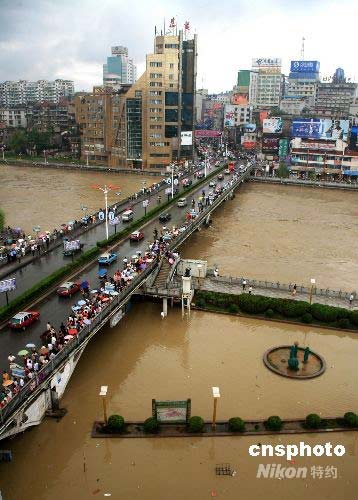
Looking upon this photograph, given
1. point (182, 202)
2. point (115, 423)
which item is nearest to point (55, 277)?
point (115, 423)

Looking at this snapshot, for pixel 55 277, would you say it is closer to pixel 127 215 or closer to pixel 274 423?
pixel 274 423

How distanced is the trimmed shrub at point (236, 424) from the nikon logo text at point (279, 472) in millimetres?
2029

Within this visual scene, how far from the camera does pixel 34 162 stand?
368 ft

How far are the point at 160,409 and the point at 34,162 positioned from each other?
99.8 metres

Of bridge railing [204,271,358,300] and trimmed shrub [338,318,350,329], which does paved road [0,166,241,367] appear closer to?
bridge railing [204,271,358,300]

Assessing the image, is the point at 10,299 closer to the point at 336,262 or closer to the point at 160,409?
the point at 160,409

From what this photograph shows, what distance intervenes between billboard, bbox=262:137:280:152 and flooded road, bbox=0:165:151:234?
3243cm

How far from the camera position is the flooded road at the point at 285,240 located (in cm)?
4406

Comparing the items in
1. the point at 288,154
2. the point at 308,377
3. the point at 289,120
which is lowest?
the point at 308,377

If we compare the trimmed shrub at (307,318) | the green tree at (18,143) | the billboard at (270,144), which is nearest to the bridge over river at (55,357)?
the trimmed shrub at (307,318)

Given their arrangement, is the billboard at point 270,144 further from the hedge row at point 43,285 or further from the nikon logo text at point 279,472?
the nikon logo text at point 279,472

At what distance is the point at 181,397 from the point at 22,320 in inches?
405

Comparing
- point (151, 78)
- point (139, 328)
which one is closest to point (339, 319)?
point (139, 328)

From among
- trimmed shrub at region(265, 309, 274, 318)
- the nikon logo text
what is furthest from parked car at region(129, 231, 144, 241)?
the nikon logo text
